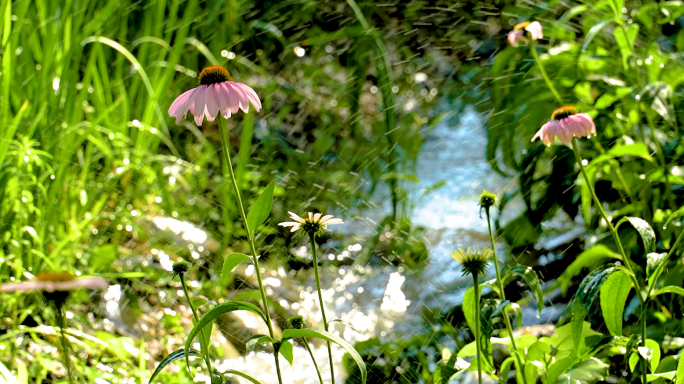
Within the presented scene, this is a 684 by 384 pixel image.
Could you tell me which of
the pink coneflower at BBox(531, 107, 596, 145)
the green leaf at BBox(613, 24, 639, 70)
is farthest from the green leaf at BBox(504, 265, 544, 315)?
the green leaf at BBox(613, 24, 639, 70)

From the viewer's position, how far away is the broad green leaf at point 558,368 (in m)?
0.80

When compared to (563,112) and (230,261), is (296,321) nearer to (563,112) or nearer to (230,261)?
(230,261)

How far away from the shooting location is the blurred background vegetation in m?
1.22

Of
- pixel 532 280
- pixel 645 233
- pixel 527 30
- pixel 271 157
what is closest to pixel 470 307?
pixel 532 280

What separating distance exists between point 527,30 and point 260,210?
3.07ft

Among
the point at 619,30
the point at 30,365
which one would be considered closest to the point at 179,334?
the point at 30,365

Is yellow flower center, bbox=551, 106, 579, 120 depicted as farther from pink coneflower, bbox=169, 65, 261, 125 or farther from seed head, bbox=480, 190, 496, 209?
pink coneflower, bbox=169, 65, 261, 125

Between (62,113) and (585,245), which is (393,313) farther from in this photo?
(62,113)

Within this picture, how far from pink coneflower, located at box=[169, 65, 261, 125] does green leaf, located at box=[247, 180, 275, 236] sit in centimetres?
9

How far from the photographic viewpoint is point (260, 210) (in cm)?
62

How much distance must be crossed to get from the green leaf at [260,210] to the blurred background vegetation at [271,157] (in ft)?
1.64

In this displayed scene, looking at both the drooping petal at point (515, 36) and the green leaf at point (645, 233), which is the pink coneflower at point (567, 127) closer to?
the green leaf at point (645, 233)

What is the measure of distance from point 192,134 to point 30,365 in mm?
1111

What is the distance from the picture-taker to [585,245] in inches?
59.6
